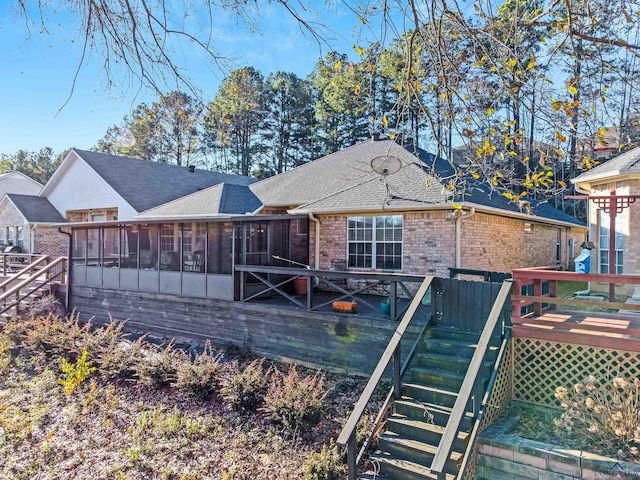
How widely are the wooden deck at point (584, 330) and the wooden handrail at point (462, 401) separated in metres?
0.63

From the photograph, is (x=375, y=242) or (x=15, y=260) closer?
(x=375, y=242)

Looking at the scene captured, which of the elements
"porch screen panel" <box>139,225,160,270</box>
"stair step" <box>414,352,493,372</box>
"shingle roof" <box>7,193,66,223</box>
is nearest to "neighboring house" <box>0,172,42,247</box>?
"shingle roof" <box>7,193,66,223</box>

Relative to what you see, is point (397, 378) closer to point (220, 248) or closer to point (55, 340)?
point (220, 248)

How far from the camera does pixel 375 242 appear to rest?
36.3 feet

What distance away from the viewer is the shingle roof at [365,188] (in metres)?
10.1

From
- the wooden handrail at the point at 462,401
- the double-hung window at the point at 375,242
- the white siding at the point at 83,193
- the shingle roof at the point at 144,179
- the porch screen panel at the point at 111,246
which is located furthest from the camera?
the shingle roof at the point at 144,179

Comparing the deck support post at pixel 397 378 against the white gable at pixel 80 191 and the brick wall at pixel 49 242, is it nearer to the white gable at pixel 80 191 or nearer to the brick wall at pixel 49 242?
the white gable at pixel 80 191

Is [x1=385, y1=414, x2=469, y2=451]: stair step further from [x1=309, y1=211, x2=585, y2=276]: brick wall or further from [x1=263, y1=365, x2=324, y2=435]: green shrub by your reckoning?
[x1=309, y1=211, x2=585, y2=276]: brick wall

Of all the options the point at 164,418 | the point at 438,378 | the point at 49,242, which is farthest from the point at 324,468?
the point at 49,242

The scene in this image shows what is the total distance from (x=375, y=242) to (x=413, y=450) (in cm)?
648

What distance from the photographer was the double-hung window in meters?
10.7

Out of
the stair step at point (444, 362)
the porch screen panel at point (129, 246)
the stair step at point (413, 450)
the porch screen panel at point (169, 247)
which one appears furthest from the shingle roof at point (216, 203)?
the stair step at point (413, 450)

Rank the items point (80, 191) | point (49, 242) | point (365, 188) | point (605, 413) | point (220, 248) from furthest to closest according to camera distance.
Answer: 1. point (49, 242)
2. point (80, 191)
3. point (365, 188)
4. point (220, 248)
5. point (605, 413)

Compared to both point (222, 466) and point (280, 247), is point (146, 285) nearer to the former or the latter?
point (280, 247)
